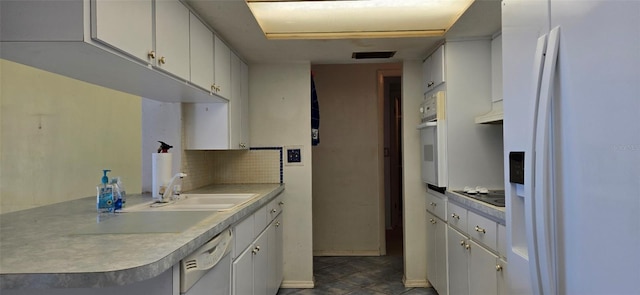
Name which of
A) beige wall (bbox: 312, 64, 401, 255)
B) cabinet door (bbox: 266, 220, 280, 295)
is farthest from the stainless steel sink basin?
beige wall (bbox: 312, 64, 401, 255)

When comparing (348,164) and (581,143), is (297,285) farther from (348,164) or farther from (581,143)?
(581,143)

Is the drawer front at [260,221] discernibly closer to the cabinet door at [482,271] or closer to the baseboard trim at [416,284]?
the cabinet door at [482,271]

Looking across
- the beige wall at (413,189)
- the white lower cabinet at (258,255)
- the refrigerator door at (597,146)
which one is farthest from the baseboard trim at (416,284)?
the refrigerator door at (597,146)

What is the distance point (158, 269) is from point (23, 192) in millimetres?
1518

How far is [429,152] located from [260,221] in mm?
1424

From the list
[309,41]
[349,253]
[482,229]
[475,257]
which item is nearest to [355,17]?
[309,41]

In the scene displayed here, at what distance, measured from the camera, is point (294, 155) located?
10.2ft

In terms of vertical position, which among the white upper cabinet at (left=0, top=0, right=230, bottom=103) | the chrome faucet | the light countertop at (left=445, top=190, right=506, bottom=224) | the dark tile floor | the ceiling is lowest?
the dark tile floor

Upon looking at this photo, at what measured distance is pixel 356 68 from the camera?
4.05m

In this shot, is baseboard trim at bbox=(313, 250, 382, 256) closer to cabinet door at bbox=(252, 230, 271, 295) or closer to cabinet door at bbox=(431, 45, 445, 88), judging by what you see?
cabinet door at bbox=(252, 230, 271, 295)

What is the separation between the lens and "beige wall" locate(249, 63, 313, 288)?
3.11 m

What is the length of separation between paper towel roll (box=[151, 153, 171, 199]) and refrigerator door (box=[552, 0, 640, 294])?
1978 millimetres

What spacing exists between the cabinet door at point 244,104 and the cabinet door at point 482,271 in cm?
193

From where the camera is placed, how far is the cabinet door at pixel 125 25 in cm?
112
